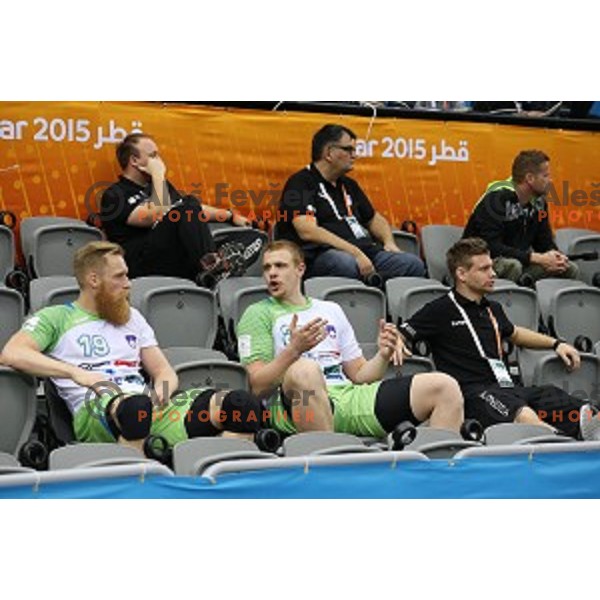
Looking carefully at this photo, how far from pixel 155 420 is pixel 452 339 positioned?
6.23ft

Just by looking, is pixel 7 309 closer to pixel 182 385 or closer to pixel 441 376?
pixel 182 385

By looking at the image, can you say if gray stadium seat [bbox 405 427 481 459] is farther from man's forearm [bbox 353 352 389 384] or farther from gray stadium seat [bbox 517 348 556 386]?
gray stadium seat [bbox 517 348 556 386]

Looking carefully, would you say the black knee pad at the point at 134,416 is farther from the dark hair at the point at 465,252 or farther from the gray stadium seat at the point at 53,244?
the gray stadium seat at the point at 53,244

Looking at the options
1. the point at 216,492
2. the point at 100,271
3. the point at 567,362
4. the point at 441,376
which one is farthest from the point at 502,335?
the point at 216,492

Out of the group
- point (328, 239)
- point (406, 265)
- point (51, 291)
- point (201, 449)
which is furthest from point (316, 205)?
point (201, 449)

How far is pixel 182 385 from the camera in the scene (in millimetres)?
8648

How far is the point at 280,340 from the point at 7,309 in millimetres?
1415

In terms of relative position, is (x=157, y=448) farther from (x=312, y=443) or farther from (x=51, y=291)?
(x=51, y=291)

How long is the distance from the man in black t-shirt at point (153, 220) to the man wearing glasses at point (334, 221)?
0.52 metres

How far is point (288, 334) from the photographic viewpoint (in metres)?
8.92

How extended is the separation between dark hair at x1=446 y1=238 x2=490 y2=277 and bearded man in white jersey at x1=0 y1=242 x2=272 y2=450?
1832 mm

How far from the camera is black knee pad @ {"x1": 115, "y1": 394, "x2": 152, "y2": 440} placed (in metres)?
7.80

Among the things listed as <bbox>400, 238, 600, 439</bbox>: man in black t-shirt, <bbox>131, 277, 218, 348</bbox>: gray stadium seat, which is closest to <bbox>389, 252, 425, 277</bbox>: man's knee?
<bbox>400, 238, 600, 439</bbox>: man in black t-shirt

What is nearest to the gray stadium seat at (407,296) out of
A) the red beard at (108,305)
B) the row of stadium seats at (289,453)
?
the row of stadium seats at (289,453)
